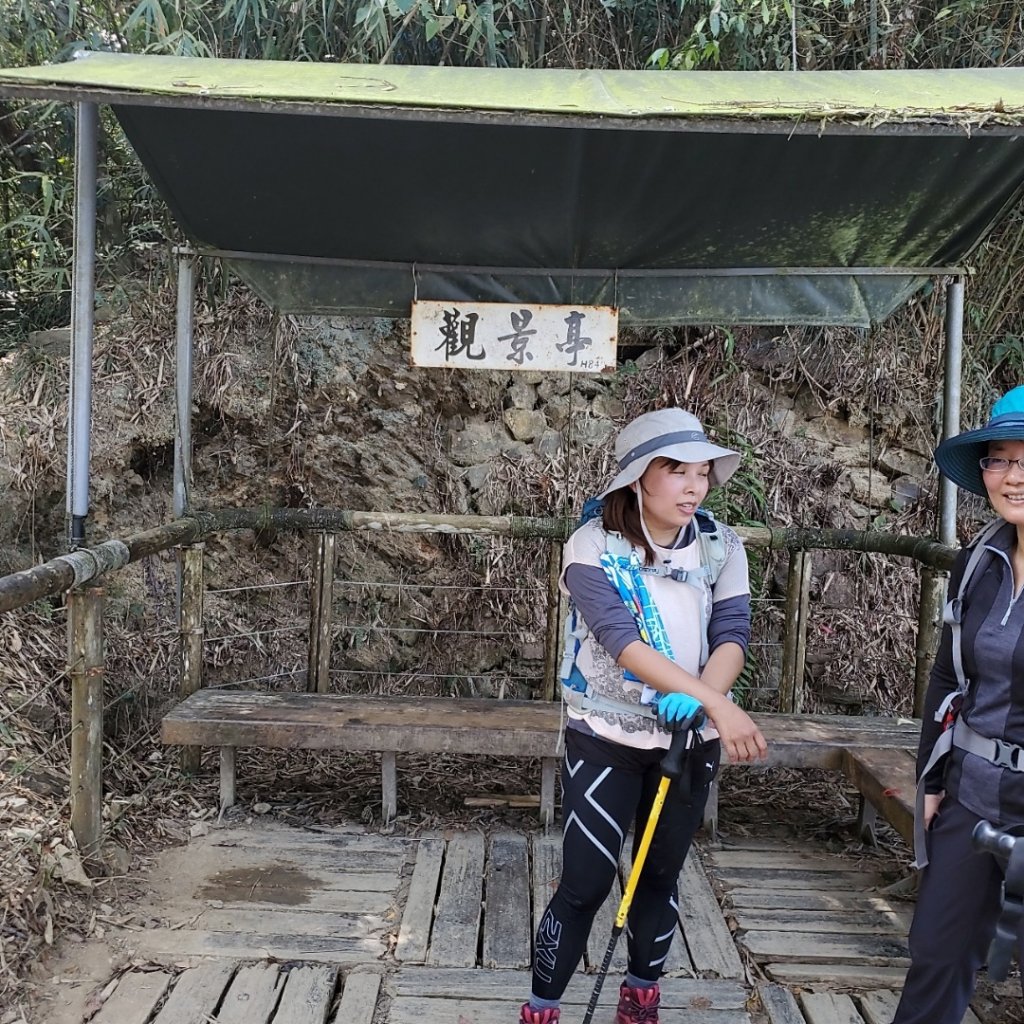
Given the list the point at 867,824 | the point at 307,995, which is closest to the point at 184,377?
the point at 307,995

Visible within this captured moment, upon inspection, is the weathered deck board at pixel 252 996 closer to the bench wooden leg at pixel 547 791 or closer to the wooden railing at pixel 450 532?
the bench wooden leg at pixel 547 791

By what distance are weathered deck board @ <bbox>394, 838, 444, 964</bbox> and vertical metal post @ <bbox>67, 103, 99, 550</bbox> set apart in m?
1.52

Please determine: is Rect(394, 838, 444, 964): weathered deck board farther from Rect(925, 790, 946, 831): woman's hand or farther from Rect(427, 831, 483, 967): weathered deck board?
Rect(925, 790, 946, 831): woman's hand

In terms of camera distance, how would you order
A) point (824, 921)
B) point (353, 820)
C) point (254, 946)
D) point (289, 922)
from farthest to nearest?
point (353, 820) → point (824, 921) → point (289, 922) → point (254, 946)

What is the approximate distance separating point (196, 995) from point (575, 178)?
2646 millimetres

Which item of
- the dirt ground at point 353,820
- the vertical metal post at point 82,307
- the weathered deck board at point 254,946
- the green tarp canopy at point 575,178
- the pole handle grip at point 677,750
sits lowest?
the weathered deck board at point 254,946

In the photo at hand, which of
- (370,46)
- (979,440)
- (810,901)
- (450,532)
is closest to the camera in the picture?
(979,440)

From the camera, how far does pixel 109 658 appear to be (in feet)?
13.9

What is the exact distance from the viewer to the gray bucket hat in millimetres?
1824

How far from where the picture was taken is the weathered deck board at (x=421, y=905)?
245cm

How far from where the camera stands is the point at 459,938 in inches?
99.2

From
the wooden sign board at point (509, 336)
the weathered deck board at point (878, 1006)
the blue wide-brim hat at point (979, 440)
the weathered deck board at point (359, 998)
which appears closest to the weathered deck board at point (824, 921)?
the weathered deck board at point (878, 1006)

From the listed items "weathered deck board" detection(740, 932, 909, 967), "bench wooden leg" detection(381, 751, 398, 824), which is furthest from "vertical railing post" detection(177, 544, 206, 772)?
"weathered deck board" detection(740, 932, 909, 967)

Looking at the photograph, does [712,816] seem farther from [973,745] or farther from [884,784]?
[973,745]
